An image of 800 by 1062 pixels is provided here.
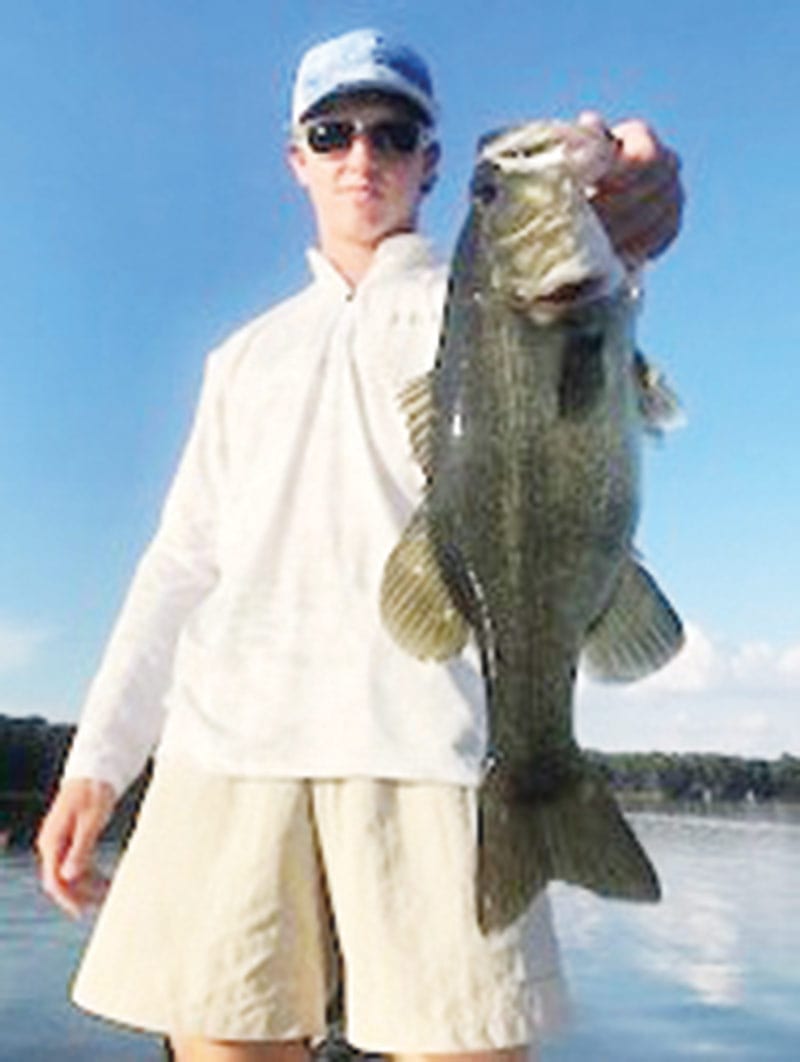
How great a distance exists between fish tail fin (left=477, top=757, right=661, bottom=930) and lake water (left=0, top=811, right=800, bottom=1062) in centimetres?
1405

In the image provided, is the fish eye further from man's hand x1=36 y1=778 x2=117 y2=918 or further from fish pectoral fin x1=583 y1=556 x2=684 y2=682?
man's hand x1=36 y1=778 x2=117 y2=918

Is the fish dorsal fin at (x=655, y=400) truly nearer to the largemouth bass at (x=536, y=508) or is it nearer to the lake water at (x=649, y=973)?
the largemouth bass at (x=536, y=508)

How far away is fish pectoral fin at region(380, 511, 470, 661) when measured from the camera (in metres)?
3.37

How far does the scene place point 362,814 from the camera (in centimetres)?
395

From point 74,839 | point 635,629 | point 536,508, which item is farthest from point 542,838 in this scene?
point 74,839

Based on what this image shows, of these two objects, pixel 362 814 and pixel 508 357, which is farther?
pixel 362 814

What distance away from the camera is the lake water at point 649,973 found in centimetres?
3459

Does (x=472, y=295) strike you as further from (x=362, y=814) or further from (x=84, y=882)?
(x=84, y=882)

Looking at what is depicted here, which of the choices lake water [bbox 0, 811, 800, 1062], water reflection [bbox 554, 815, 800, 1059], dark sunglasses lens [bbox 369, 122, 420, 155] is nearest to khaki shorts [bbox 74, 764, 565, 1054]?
dark sunglasses lens [bbox 369, 122, 420, 155]

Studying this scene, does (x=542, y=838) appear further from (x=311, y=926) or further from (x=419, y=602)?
(x=311, y=926)

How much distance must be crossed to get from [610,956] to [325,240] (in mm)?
51544

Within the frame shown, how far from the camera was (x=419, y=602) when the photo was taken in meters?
3.38

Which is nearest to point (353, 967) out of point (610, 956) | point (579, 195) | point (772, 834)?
point (579, 195)

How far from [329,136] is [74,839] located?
1.84 metres
